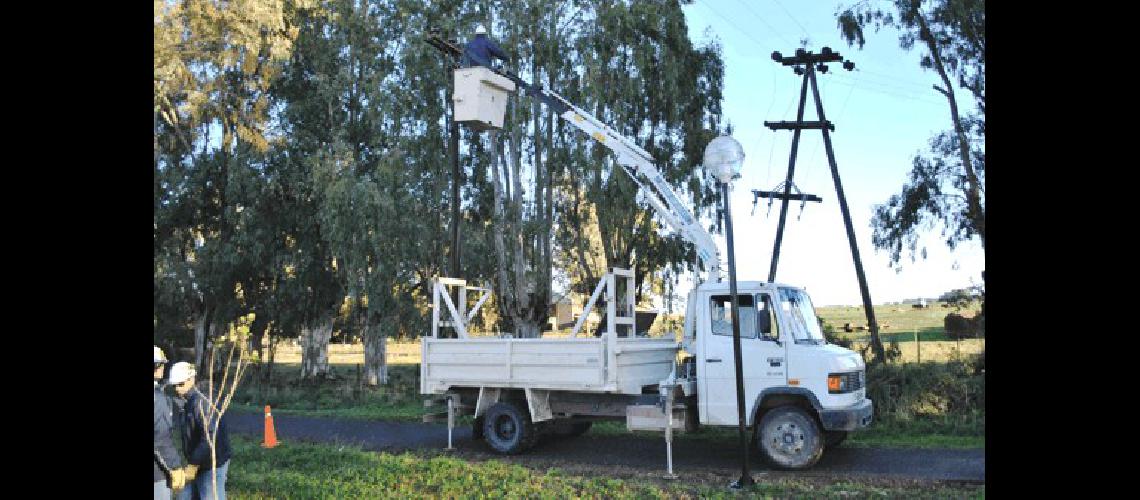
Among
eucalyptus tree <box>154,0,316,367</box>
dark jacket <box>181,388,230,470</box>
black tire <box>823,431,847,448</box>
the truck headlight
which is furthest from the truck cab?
eucalyptus tree <box>154,0,316,367</box>

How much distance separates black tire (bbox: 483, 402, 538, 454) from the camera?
11.7 m

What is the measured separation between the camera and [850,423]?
975cm

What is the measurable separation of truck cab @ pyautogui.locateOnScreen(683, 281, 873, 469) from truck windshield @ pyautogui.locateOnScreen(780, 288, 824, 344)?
1 cm

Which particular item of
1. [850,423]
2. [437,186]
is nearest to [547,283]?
[437,186]

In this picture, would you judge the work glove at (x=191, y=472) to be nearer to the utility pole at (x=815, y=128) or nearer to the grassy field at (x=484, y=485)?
the grassy field at (x=484, y=485)

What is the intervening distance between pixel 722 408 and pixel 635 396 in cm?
127

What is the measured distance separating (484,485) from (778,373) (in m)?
3.79

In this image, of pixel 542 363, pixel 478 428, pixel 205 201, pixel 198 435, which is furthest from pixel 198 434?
pixel 205 201

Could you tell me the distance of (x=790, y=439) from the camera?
32.8 feet

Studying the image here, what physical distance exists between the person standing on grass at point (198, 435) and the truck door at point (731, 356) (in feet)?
19.7

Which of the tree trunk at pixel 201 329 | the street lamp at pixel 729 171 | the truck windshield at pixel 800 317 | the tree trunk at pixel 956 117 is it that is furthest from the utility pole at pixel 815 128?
the tree trunk at pixel 201 329

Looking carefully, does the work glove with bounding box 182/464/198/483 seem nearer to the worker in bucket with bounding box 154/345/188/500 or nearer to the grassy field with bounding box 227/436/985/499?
the worker in bucket with bounding box 154/345/188/500

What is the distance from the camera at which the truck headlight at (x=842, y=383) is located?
388 inches

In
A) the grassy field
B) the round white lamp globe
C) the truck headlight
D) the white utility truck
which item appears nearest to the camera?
the grassy field
